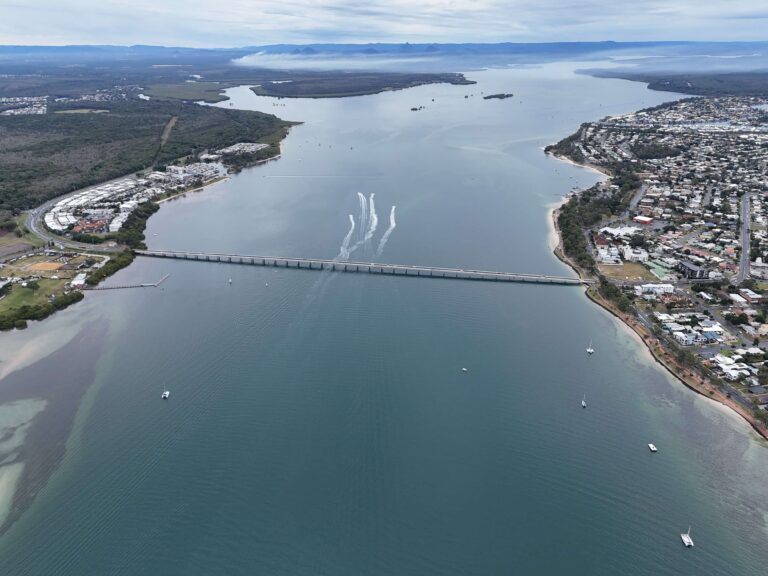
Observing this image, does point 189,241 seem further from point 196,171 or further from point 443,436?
point 443,436

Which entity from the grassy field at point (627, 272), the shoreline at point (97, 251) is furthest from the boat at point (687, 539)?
the shoreline at point (97, 251)

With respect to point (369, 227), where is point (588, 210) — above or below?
above

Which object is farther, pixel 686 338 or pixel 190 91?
pixel 190 91

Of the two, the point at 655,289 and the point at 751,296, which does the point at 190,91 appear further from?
the point at 751,296

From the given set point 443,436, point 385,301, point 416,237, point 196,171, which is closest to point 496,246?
point 416,237

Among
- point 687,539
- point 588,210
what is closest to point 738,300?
point 588,210

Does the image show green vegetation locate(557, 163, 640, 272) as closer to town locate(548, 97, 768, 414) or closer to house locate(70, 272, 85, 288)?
town locate(548, 97, 768, 414)

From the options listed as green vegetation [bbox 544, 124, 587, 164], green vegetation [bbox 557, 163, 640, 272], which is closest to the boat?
green vegetation [bbox 557, 163, 640, 272]
